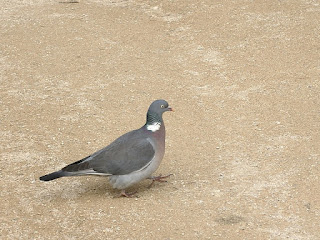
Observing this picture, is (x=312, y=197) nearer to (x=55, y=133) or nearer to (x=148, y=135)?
(x=148, y=135)

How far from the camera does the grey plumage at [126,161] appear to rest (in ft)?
18.4

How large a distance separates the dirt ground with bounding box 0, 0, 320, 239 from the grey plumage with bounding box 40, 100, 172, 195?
0.25 m

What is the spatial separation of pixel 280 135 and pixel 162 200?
194 centimetres

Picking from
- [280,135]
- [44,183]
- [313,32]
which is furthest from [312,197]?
[313,32]

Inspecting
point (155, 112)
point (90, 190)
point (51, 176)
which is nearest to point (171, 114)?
point (155, 112)

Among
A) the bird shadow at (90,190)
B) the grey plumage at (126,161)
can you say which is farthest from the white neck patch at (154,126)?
the bird shadow at (90,190)

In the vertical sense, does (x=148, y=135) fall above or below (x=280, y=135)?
above

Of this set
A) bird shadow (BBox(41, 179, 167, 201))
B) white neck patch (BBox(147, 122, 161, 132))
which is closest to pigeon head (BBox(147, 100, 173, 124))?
white neck patch (BBox(147, 122, 161, 132))

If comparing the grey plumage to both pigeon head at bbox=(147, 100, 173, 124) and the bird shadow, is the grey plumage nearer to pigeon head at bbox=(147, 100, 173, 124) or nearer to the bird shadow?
pigeon head at bbox=(147, 100, 173, 124)

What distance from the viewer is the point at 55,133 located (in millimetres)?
7105

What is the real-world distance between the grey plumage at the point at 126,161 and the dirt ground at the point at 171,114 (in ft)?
0.81

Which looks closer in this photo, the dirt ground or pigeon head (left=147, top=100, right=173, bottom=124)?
the dirt ground

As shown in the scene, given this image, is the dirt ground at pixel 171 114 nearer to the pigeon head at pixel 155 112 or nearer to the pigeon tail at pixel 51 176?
the pigeon tail at pixel 51 176

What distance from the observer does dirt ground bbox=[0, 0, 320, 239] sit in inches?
214
